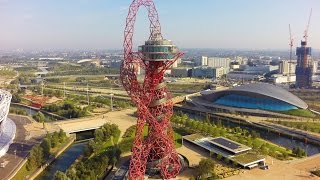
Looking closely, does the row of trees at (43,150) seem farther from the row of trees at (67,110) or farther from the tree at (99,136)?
the row of trees at (67,110)

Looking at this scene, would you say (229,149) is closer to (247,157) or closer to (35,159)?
(247,157)

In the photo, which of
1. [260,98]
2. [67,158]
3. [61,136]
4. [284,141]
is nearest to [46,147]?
[67,158]

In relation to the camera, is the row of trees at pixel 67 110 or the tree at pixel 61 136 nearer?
the tree at pixel 61 136

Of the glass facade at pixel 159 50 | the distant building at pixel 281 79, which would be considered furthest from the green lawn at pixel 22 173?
the distant building at pixel 281 79

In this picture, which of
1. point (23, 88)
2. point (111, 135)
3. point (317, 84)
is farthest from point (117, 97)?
point (317, 84)

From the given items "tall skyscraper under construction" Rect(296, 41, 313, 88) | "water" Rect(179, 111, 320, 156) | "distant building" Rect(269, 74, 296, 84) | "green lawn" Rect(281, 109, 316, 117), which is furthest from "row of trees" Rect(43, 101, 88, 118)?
"distant building" Rect(269, 74, 296, 84)

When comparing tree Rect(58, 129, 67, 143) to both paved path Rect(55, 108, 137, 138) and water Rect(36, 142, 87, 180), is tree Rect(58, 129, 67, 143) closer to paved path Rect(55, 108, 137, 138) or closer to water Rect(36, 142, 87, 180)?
water Rect(36, 142, 87, 180)
